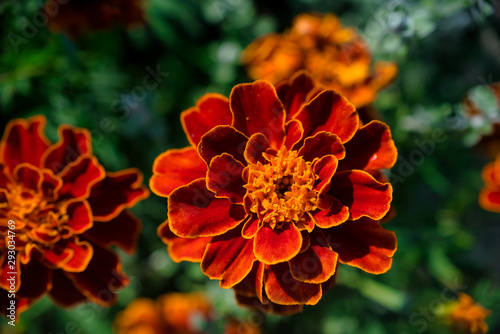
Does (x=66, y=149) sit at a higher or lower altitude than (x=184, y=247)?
higher

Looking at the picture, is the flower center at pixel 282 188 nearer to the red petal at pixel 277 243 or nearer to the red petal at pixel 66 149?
the red petal at pixel 277 243

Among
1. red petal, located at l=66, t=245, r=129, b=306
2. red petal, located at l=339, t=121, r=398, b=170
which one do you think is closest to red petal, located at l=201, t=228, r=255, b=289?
red petal, located at l=339, t=121, r=398, b=170

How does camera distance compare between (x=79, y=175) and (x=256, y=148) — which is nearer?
(x=256, y=148)

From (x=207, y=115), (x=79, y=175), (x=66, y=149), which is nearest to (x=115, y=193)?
(x=79, y=175)

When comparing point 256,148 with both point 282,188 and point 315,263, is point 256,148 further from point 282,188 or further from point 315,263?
point 315,263

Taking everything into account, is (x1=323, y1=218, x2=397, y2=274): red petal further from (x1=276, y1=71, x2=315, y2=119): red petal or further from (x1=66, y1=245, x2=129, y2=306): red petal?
(x1=66, y1=245, x2=129, y2=306): red petal

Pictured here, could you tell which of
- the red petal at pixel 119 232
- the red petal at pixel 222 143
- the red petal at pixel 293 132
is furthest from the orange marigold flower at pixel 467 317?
the red petal at pixel 119 232

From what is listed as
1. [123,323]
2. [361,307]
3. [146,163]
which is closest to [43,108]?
[146,163]
